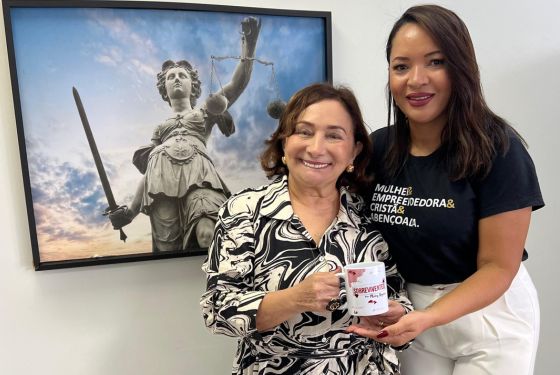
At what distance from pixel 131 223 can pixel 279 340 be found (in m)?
0.54

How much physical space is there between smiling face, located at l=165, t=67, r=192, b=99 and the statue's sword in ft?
0.77

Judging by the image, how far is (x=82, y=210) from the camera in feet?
4.16

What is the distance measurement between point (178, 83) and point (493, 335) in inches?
42.2

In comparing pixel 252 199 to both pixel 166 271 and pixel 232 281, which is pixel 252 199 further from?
pixel 166 271

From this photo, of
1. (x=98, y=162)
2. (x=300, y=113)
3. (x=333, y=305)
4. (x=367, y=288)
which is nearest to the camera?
(x=367, y=288)

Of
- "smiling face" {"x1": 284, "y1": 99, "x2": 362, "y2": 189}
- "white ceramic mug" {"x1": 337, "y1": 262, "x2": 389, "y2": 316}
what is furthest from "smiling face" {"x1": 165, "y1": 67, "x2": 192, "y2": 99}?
"white ceramic mug" {"x1": 337, "y1": 262, "x2": 389, "y2": 316}

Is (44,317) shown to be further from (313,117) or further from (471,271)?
(471,271)

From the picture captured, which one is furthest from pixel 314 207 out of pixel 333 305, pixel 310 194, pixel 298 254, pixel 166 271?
pixel 166 271

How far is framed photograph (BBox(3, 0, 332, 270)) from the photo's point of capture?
1.21 meters

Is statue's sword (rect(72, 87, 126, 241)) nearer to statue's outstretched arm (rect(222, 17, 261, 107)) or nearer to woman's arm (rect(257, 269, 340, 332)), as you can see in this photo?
statue's outstretched arm (rect(222, 17, 261, 107))

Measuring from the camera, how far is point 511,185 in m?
1.04

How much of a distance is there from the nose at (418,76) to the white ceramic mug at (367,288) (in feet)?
1.46

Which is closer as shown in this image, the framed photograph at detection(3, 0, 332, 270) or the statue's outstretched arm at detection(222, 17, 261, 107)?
the framed photograph at detection(3, 0, 332, 270)

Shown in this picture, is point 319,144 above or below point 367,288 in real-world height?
above
